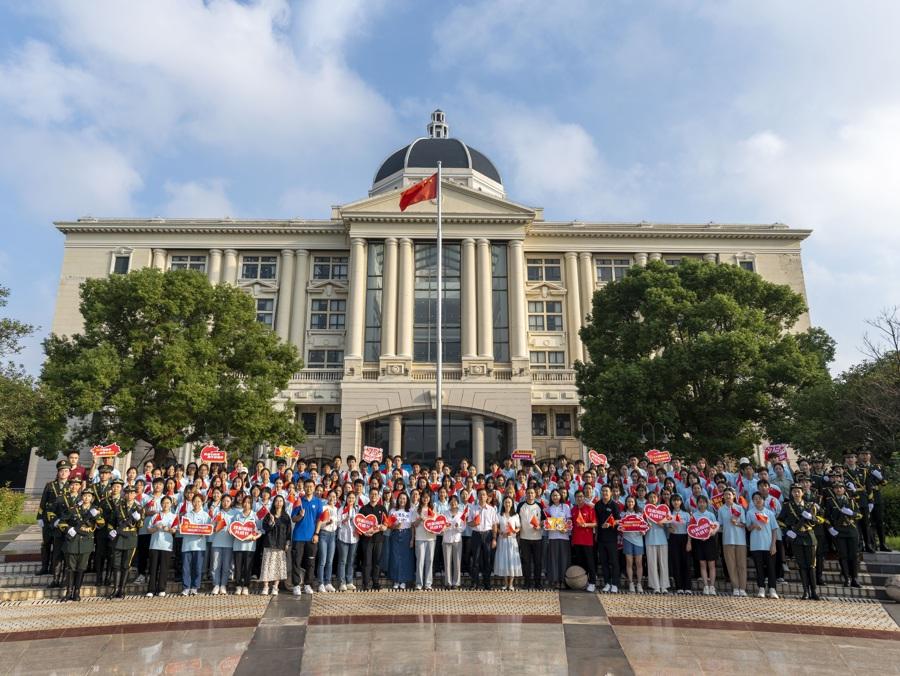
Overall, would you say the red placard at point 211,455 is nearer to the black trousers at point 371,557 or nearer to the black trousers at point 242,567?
the black trousers at point 242,567

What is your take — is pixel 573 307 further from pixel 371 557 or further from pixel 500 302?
pixel 371 557

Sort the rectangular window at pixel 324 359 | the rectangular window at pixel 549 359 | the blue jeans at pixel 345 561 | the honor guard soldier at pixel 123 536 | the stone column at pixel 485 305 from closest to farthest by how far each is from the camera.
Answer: the honor guard soldier at pixel 123 536 < the blue jeans at pixel 345 561 < the stone column at pixel 485 305 < the rectangular window at pixel 324 359 < the rectangular window at pixel 549 359

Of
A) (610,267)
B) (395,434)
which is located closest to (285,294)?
(395,434)

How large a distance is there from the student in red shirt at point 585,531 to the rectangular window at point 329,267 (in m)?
34.7

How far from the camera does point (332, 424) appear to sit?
39.5m

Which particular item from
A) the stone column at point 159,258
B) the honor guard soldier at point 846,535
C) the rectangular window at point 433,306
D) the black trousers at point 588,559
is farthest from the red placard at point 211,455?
the stone column at point 159,258

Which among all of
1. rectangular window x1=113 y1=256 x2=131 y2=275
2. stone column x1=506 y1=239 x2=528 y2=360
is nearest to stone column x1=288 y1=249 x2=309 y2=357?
rectangular window x1=113 y1=256 x2=131 y2=275

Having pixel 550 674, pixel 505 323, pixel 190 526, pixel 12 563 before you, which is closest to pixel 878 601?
pixel 550 674

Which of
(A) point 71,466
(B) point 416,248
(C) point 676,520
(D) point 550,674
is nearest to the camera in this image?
(D) point 550,674

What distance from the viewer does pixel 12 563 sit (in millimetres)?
13211

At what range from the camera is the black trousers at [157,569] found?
35.1 ft

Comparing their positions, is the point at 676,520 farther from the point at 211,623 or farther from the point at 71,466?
the point at 71,466

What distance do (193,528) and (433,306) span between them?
2967 centimetres

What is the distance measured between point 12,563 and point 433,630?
10363 millimetres
